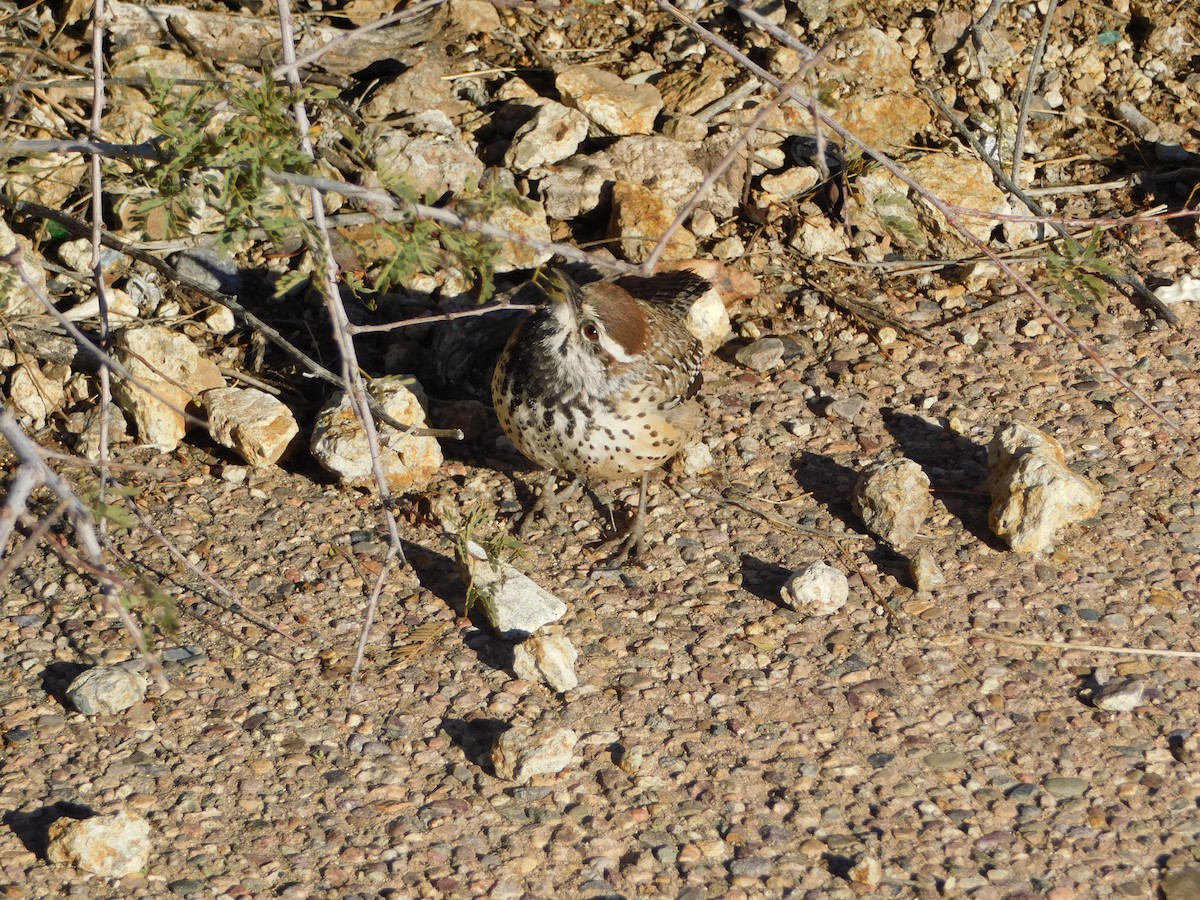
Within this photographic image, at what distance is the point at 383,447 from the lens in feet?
16.1

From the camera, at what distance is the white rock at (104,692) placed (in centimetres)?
382

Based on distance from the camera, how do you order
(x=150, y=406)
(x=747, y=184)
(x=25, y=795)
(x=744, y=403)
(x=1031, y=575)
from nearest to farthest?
(x=25, y=795) < (x=1031, y=575) < (x=150, y=406) < (x=744, y=403) < (x=747, y=184)

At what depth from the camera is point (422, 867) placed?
3.38 m

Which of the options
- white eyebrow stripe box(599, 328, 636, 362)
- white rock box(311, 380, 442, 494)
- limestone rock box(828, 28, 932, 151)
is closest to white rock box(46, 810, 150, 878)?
white rock box(311, 380, 442, 494)

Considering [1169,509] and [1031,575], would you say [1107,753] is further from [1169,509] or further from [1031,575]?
[1169,509]

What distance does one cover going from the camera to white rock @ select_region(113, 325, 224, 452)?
500 centimetres

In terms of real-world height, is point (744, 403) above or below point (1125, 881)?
below

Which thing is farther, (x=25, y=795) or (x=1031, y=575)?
(x=1031, y=575)

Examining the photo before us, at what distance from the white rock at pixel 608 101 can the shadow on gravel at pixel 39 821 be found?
397cm

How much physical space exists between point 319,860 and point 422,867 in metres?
0.27

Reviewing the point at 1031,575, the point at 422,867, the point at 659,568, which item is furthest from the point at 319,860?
the point at 1031,575

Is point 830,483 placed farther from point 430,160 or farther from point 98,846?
point 98,846

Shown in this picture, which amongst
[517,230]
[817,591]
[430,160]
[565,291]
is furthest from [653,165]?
[817,591]

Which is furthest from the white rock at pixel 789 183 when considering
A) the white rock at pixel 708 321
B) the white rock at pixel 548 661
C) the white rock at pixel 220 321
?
the white rock at pixel 548 661
